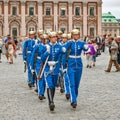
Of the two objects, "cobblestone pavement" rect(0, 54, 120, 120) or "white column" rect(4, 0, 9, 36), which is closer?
"cobblestone pavement" rect(0, 54, 120, 120)

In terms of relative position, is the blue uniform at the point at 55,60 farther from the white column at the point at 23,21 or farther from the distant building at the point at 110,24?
the distant building at the point at 110,24

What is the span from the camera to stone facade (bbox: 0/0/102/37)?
207 ft

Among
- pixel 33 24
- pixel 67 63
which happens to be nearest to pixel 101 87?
pixel 67 63

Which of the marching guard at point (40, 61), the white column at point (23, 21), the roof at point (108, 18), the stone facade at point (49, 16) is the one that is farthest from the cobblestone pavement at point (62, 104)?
the roof at point (108, 18)

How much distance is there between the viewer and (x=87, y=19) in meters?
65.1

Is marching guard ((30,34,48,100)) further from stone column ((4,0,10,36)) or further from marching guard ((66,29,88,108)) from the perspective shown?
stone column ((4,0,10,36))

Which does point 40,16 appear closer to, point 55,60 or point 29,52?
point 29,52

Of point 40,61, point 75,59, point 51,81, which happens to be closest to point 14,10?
point 40,61

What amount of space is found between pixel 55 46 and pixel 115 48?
1005 cm

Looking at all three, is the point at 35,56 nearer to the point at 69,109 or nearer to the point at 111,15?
the point at 69,109

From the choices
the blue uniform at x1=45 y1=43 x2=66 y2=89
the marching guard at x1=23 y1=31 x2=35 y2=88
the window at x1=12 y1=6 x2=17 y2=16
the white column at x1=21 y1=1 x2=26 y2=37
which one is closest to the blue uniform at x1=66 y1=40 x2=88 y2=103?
the blue uniform at x1=45 y1=43 x2=66 y2=89

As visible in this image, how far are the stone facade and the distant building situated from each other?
51.5m

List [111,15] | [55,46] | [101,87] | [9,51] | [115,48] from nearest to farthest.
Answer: [55,46] → [101,87] → [115,48] → [9,51] → [111,15]

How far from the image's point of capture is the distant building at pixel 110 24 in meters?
117
